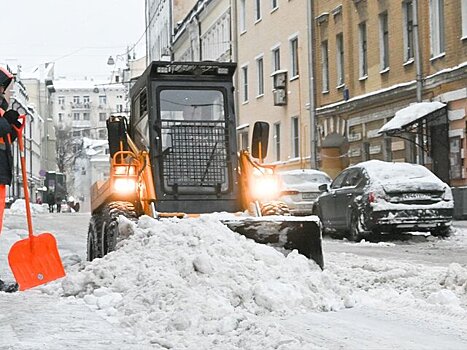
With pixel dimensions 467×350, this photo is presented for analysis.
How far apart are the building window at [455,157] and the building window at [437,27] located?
95.4 inches

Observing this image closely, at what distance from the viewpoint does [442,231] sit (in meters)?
18.2

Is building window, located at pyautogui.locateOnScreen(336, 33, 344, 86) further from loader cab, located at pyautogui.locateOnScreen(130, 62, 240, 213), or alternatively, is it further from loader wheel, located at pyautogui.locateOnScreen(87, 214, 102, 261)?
loader cab, located at pyautogui.locateOnScreen(130, 62, 240, 213)

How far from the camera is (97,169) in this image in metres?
127

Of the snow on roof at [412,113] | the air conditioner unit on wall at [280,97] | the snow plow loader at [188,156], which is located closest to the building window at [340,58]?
the air conditioner unit on wall at [280,97]

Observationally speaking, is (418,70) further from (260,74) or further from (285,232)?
(285,232)

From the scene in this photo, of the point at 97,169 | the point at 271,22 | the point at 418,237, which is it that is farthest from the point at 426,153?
the point at 97,169

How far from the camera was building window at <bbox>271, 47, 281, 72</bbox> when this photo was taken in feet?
129

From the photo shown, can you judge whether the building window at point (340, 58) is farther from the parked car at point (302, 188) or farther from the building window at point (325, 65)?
the parked car at point (302, 188)

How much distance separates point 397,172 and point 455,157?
22.6 ft

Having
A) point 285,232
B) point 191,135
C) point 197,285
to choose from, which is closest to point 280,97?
point 191,135

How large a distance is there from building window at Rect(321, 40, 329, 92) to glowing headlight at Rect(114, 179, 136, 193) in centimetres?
2384

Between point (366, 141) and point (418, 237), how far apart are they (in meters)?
12.7

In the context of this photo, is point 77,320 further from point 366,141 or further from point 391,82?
point 366,141

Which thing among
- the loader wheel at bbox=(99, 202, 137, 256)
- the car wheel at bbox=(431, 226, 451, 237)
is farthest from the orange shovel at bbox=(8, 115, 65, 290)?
the car wheel at bbox=(431, 226, 451, 237)
